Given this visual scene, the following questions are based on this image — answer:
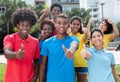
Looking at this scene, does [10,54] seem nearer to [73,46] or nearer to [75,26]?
[73,46]

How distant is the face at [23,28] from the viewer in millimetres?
3745

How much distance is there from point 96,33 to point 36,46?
825 millimetres

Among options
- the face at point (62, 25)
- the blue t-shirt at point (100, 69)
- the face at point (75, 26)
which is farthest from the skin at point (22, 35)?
the face at point (75, 26)

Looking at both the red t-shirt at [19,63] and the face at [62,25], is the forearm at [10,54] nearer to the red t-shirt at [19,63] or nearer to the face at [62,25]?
the red t-shirt at [19,63]

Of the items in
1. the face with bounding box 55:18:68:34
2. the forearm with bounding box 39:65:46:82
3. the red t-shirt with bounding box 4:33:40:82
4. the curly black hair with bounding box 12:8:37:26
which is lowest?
the forearm with bounding box 39:65:46:82

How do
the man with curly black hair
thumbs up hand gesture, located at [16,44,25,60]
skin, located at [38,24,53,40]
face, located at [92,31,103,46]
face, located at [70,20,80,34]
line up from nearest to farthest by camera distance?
thumbs up hand gesture, located at [16,44,25,60], the man with curly black hair, face, located at [92,31,103,46], skin, located at [38,24,53,40], face, located at [70,20,80,34]

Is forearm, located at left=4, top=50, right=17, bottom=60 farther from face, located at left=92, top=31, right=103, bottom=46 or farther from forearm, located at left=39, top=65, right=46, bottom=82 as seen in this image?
face, located at left=92, top=31, right=103, bottom=46

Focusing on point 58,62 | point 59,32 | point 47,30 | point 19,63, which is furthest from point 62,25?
point 19,63

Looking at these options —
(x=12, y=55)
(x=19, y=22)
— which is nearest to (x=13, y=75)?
(x=12, y=55)

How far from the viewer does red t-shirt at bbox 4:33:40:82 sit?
12.2 feet

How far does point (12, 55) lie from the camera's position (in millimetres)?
3584

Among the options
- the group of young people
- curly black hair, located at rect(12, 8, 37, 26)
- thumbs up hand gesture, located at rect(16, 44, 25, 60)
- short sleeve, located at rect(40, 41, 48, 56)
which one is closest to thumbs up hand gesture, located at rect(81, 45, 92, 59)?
the group of young people

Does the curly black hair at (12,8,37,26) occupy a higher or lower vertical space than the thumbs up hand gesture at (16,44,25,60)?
higher

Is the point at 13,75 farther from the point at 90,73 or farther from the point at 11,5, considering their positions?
the point at 11,5
